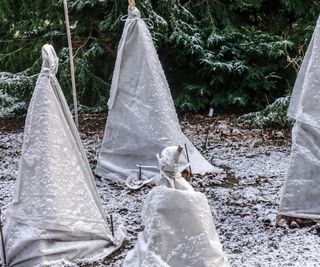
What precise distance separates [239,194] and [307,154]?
123 centimetres

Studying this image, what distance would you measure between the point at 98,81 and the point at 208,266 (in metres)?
7.18

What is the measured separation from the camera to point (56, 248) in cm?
406

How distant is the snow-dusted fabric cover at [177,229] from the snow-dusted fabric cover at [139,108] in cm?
Result: 257

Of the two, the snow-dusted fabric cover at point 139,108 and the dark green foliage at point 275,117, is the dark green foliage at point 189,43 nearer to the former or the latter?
the dark green foliage at point 275,117

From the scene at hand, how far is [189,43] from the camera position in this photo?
9.58 meters

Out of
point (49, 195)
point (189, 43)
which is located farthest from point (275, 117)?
point (49, 195)

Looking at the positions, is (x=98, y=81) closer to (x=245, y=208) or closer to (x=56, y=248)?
(x=245, y=208)

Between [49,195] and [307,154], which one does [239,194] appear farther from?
[49,195]

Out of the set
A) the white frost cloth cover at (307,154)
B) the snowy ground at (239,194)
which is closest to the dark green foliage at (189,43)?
the snowy ground at (239,194)

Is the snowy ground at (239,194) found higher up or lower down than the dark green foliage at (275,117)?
lower down

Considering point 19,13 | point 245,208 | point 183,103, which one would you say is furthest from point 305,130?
point 19,13

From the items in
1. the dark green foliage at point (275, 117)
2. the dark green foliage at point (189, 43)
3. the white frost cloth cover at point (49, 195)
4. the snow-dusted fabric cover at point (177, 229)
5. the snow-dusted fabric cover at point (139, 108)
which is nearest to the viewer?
the snow-dusted fabric cover at point (177, 229)

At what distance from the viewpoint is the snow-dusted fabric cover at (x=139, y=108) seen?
6.07m

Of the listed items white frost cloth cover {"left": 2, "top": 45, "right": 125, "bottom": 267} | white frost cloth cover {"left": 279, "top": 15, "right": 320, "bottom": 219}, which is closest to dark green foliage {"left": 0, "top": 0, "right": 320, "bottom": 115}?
white frost cloth cover {"left": 279, "top": 15, "right": 320, "bottom": 219}
